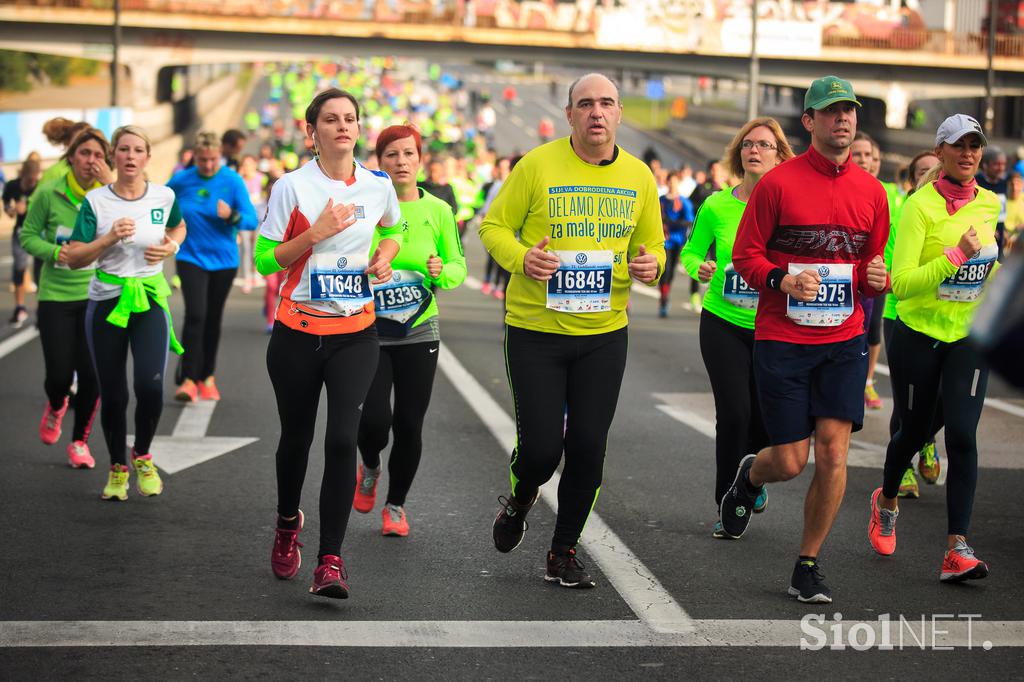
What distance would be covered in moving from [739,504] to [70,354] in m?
4.27

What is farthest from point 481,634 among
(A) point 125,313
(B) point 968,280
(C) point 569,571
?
(A) point 125,313

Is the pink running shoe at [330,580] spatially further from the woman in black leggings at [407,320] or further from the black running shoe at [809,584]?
the black running shoe at [809,584]

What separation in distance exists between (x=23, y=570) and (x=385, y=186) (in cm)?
217

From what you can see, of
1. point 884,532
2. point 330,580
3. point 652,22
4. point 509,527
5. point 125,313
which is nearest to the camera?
point 330,580

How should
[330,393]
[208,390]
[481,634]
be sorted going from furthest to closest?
[208,390], [330,393], [481,634]

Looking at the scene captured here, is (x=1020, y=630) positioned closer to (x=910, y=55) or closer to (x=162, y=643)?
(x=162, y=643)

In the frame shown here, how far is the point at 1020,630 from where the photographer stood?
5.87 metres

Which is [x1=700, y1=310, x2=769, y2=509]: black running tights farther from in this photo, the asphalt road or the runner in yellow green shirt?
the runner in yellow green shirt

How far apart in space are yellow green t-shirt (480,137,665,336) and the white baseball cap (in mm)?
1378

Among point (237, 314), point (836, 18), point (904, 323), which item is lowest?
point (237, 314)

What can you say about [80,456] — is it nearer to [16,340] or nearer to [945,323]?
[945,323]

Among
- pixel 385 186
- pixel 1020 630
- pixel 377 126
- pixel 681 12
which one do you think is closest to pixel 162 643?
pixel 385 186

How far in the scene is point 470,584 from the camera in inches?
256

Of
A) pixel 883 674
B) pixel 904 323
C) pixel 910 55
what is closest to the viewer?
pixel 883 674
